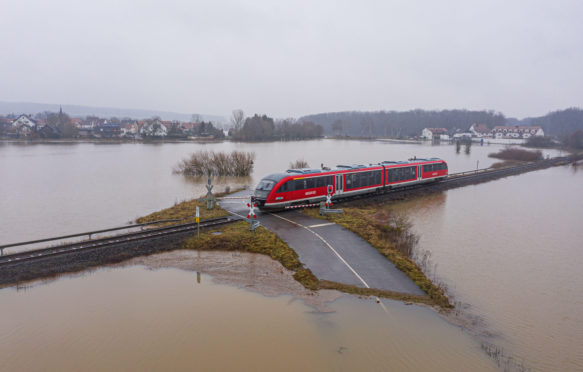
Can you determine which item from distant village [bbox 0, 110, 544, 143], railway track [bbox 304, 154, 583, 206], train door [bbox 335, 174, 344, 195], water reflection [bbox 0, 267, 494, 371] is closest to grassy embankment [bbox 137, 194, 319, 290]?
water reflection [bbox 0, 267, 494, 371]

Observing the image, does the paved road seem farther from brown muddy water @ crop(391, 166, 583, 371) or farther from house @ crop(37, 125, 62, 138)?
house @ crop(37, 125, 62, 138)

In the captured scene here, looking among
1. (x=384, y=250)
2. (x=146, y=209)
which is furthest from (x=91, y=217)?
(x=384, y=250)

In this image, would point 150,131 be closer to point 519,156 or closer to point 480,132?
point 519,156

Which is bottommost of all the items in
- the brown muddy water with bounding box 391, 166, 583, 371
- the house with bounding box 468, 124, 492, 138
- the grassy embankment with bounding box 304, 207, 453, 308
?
the brown muddy water with bounding box 391, 166, 583, 371

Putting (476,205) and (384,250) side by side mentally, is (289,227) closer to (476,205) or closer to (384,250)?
(384,250)

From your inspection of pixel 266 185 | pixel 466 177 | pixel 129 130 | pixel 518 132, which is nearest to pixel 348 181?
pixel 266 185
